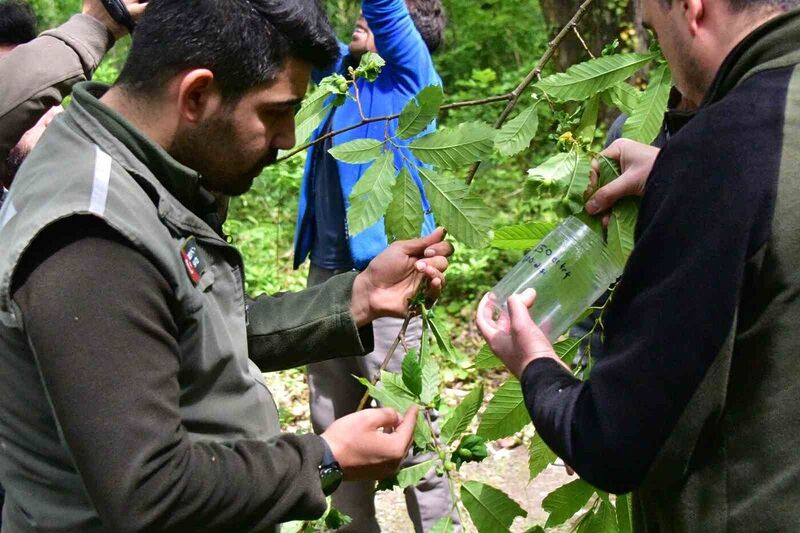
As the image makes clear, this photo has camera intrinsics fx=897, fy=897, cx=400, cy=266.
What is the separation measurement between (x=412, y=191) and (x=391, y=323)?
1.41m

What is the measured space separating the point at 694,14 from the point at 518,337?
0.55m

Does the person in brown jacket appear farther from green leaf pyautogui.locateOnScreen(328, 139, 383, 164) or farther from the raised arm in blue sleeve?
green leaf pyautogui.locateOnScreen(328, 139, 383, 164)

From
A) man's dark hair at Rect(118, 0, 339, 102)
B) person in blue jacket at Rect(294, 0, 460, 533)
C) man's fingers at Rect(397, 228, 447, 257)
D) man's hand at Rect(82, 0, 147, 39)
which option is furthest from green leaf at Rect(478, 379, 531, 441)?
man's hand at Rect(82, 0, 147, 39)

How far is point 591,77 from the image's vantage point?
6.17 feet

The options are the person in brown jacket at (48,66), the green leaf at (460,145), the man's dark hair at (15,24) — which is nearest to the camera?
the green leaf at (460,145)

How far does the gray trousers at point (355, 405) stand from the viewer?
3.24 meters

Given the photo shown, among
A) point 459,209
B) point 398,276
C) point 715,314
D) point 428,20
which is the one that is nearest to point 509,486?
point 428,20

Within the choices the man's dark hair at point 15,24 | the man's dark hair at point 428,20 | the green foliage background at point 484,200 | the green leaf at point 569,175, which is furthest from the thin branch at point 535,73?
the man's dark hair at point 15,24

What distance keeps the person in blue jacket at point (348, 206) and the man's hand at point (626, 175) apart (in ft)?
4.45

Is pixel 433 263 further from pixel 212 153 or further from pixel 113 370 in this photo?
pixel 113 370

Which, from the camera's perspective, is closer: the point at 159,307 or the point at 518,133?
the point at 159,307

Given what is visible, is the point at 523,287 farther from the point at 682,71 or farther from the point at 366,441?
the point at 682,71

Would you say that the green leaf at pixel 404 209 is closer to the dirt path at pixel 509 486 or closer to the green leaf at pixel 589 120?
the green leaf at pixel 589 120

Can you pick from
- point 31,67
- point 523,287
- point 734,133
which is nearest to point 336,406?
point 31,67
